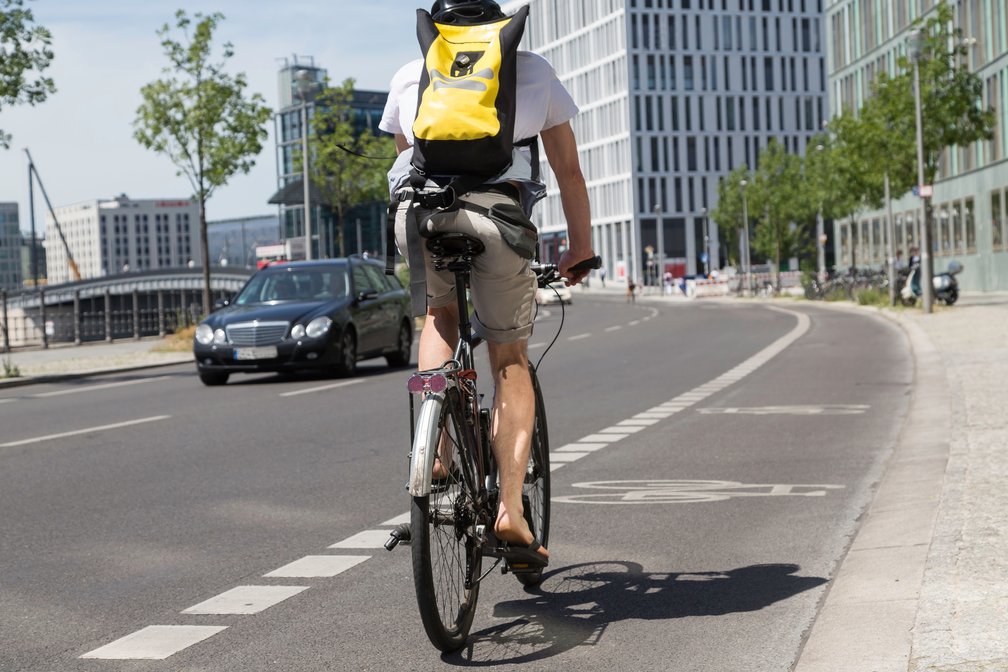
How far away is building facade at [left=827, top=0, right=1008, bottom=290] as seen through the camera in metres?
54.6

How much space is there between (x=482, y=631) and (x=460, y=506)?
497 mm

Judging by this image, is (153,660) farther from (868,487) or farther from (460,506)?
(868,487)

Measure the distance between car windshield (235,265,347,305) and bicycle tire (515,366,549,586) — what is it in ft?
46.4

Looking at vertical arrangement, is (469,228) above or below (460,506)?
above

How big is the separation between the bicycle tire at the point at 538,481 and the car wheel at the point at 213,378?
13.7 metres

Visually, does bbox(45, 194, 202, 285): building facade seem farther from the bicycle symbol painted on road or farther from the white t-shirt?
the white t-shirt

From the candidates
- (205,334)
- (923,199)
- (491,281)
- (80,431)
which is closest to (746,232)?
(923,199)

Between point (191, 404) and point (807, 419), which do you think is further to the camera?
point (191, 404)

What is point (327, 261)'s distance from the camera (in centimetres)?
1953

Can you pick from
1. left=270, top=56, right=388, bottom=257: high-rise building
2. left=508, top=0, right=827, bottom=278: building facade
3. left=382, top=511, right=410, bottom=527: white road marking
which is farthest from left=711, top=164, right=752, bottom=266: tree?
left=382, top=511, right=410, bottom=527: white road marking

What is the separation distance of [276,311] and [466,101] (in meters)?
14.5

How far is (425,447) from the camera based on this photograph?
3.99m

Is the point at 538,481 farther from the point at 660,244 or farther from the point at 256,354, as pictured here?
the point at 660,244

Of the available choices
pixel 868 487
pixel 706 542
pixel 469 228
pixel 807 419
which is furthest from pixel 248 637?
pixel 807 419
